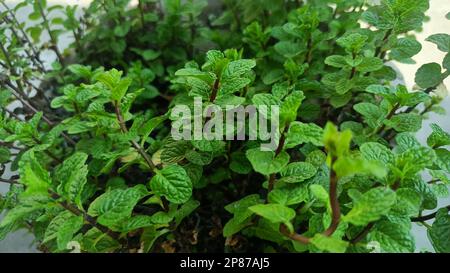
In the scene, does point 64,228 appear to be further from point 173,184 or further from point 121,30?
point 121,30

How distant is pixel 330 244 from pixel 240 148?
0.37 m

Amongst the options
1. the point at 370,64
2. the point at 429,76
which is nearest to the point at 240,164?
the point at 370,64

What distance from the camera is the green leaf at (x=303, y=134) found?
0.57m

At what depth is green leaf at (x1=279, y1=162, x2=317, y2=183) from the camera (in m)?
0.59

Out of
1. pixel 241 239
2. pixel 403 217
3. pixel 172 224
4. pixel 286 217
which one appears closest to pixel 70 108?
pixel 172 224

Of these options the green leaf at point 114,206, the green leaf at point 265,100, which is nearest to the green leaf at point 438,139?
the green leaf at point 265,100

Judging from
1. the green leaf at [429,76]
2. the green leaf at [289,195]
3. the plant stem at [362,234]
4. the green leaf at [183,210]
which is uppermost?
the green leaf at [429,76]

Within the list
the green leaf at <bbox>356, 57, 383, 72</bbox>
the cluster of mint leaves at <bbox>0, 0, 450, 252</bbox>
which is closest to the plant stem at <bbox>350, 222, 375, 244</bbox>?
the cluster of mint leaves at <bbox>0, 0, 450, 252</bbox>

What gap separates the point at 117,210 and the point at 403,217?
39 cm

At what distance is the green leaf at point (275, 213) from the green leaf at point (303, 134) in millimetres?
94

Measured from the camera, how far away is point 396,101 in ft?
2.26

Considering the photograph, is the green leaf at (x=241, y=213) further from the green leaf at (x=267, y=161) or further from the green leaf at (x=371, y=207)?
the green leaf at (x=371, y=207)

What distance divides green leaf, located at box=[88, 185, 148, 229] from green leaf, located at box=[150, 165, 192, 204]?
0.11 feet

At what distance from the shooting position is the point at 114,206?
0.61 m
